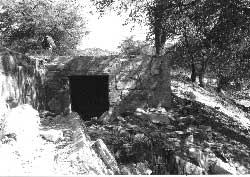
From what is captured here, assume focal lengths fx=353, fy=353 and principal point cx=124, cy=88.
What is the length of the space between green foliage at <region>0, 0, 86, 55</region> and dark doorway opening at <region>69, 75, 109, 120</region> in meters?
12.1

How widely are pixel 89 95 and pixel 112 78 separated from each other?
1.83m

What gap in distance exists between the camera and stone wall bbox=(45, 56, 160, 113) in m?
10.1

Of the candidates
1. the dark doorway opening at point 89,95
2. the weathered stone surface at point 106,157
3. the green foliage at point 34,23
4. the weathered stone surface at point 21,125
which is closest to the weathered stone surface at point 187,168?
the weathered stone surface at point 106,157

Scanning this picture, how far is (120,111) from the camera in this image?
10.2 metres

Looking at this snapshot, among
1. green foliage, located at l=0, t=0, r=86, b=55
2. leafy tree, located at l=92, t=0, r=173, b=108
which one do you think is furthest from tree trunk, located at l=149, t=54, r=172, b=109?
green foliage, located at l=0, t=0, r=86, b=55

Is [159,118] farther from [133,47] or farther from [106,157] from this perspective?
[133,47]

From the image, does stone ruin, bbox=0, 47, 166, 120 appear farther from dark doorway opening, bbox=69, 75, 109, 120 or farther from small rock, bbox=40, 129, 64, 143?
small rock, bbox=40, 129, 64, 143

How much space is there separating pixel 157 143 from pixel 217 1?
4.90 meters

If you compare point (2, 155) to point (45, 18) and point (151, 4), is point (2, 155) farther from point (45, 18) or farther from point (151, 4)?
point (45, 18)

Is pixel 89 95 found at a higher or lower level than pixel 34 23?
lower

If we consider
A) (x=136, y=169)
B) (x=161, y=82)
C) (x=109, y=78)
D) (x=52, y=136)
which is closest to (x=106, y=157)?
(x=136, y=169)

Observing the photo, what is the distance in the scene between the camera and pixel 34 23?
74.7 feet

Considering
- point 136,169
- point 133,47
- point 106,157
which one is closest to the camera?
point 106,157

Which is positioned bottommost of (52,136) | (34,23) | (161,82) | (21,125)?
(52,136)
